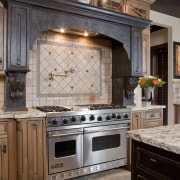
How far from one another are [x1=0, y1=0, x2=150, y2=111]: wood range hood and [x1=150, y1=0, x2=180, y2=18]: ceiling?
1223 millimetres

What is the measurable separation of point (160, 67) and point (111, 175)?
381 centimetres

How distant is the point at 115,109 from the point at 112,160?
28.9 inches

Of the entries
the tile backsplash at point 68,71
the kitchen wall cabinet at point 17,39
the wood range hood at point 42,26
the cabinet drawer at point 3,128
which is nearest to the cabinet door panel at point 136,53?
the wood range hood at point 42,26

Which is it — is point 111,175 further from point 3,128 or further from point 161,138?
point 161,138

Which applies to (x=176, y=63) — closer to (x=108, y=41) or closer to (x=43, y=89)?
(x=108, y=41)

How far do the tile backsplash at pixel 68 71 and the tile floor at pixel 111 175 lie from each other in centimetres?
111

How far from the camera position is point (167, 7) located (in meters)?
4.23

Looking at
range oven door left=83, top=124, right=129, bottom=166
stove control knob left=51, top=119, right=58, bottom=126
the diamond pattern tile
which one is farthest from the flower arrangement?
stove control knob left=51, top=119, right=58, bottom=126

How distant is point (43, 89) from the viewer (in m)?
2.97

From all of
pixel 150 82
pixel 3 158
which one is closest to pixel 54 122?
pixel 3 158

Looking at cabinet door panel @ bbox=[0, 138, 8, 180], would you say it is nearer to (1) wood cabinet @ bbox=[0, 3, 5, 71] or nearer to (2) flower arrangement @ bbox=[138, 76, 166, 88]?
(1) wood cabinet @ bbox=[0, 3, 5, 71]

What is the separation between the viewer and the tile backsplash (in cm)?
291

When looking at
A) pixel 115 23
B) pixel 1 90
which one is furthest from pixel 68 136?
pixel 115 23

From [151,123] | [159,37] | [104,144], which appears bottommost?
[104,144]
